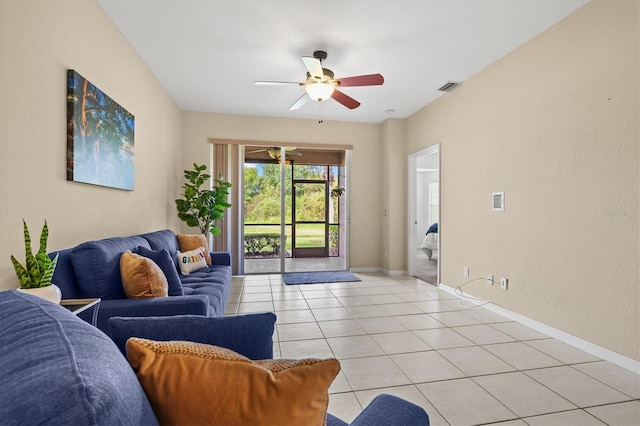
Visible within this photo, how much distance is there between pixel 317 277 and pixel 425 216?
5539 mm

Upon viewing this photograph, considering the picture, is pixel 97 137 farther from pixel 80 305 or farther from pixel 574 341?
pixel 574 341

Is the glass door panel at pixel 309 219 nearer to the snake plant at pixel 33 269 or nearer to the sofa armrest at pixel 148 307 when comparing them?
the sofa armrest at pixel 148 307

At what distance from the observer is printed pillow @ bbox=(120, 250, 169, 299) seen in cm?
200

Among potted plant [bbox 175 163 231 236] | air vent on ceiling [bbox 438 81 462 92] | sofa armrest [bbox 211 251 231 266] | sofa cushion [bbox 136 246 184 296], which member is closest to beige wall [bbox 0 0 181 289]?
sofa cushion [bbox 136 246 184 296]

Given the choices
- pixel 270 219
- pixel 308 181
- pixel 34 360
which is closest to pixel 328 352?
pixel 34 360

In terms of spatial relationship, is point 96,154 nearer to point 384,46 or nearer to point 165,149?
point 165,149

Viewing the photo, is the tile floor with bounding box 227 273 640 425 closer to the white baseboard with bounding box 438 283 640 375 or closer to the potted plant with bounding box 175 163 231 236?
the white baseboard with bounding box 438 283 640 375

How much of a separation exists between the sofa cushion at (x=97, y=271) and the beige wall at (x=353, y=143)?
3.73m

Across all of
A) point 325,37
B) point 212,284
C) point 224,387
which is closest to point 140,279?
point 212,284

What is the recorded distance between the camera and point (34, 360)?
0.47 m

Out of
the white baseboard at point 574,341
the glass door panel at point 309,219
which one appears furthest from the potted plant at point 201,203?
the white baseboard at point 574,341

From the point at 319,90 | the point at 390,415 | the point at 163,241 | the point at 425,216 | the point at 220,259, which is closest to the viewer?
the point at 390,415

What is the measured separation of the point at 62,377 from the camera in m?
0.42

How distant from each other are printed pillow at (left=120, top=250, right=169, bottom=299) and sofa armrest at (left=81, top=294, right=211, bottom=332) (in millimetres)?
60
